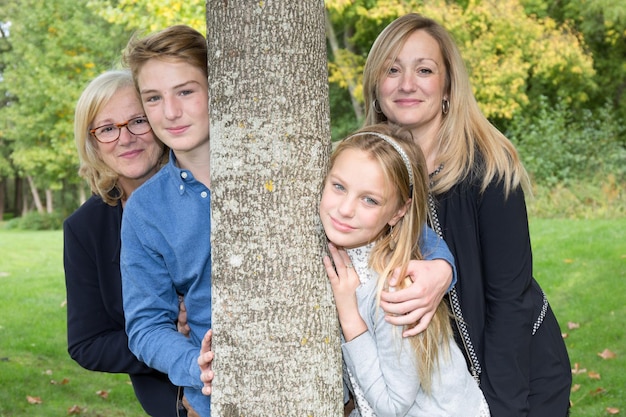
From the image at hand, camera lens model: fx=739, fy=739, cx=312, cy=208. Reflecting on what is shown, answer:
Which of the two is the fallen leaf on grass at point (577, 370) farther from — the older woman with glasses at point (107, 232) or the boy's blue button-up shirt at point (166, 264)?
the boy's blue button-up shirt at point (166, 264)

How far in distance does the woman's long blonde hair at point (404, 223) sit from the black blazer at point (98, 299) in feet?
4.41

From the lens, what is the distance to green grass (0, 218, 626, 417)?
6.80 m

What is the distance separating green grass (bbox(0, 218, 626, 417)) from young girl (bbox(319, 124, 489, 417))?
428 cm

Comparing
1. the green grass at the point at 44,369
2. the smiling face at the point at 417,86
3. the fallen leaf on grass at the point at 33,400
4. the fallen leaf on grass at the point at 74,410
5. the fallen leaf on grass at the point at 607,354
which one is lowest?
the green grass at the point at 44,369

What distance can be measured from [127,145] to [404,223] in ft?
4.80

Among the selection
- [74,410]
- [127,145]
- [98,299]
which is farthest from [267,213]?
[74,410]

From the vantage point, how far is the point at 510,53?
18.8 meters

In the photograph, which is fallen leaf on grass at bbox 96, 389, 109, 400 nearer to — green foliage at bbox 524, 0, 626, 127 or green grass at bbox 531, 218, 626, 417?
green grass at bbox 531, 218, 626, 417

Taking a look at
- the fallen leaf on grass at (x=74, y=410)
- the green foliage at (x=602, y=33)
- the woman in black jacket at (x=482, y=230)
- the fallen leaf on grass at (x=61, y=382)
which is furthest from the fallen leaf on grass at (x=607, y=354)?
the green foliage at (x=602, y=33)

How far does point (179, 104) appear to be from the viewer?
283 centimetres

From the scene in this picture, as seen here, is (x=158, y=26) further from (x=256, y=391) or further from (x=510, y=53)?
(x=256, y=391)

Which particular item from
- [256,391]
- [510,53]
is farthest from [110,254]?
[510,53]

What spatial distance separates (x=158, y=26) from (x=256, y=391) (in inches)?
467

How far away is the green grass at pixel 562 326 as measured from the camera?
6.80 m
